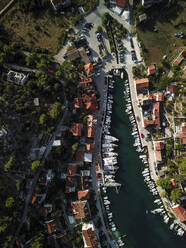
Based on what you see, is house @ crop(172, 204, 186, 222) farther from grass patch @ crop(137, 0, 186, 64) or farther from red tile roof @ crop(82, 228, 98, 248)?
grass patch @ crop(137, 0, 186, 64)

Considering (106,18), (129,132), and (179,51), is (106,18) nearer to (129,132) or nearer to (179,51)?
(179,51)

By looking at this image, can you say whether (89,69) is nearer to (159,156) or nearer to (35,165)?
(35,165)

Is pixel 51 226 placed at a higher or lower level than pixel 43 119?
lower

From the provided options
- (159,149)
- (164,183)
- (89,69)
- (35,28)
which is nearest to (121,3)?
(89,69)

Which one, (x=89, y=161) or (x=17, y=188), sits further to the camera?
(x=89, y=161)

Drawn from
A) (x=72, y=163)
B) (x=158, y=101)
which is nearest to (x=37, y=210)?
(x=72, y=163)
